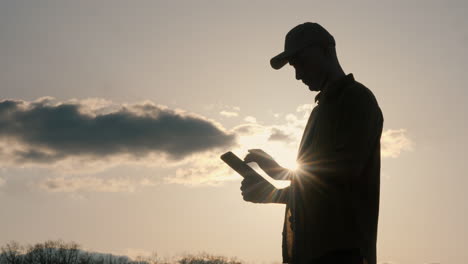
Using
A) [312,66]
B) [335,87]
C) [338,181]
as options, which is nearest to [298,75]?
[312,66]

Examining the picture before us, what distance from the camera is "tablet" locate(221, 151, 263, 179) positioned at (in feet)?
16.6

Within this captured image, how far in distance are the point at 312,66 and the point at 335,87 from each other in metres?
0.29

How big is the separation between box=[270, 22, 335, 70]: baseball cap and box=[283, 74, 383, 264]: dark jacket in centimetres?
37

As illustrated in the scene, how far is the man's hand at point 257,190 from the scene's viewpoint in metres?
4.88

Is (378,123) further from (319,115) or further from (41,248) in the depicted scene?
(41,248)

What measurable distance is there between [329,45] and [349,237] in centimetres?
146

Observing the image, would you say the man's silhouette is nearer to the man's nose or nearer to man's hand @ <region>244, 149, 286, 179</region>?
the man's nose

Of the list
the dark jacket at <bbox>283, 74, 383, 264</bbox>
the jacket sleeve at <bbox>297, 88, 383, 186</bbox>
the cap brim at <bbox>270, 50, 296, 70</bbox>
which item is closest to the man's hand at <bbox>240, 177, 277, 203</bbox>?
the dark jacket at <bbox>283, 74, 383, 264</bbox>

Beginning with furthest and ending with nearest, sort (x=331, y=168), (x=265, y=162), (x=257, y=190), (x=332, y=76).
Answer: (x=265, y=162) < (x=257, y=190) < (x=332, y=76) < (x=331, y=168)

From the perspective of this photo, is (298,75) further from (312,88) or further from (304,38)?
(304,38)

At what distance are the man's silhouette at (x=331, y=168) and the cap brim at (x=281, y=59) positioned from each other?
0.04 ft

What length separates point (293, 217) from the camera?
4375mm

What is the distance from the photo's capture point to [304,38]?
15.6 feet

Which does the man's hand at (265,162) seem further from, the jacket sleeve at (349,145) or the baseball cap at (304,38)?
the baseball cap at (304,38)
